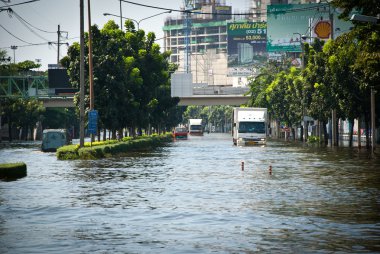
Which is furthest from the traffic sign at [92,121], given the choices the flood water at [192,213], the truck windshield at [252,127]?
the flood water at [192,213]

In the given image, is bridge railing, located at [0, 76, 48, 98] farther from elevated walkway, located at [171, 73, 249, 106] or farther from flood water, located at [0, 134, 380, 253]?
flood water, located at [0, 134, 380, 253]

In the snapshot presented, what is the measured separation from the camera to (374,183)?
32281 mm

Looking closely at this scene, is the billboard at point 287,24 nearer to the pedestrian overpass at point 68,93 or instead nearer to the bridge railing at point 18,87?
the pedestrian overpass at point 68,93

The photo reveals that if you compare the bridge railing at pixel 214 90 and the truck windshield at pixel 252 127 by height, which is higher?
the bridge railing at pixel 214 90

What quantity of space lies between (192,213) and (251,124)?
58143mm

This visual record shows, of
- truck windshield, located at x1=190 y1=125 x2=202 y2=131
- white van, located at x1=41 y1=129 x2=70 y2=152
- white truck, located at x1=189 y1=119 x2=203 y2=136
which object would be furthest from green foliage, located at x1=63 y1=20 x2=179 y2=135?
truck windshield, located at x1=190 y1=125 x2=202 y2=131

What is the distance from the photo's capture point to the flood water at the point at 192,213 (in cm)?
1620

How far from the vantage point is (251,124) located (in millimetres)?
79500

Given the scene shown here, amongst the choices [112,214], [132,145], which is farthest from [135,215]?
[132,145]

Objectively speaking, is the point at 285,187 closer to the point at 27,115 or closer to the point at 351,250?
the point at 351,250

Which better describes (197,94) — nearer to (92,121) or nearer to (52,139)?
(52,139)

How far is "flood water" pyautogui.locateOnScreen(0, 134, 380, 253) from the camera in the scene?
1620cm

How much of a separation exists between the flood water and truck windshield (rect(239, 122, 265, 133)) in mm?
41004

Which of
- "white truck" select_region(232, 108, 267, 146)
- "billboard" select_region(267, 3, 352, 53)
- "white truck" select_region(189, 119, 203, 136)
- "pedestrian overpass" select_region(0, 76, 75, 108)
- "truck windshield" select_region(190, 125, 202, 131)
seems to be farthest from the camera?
"truck windshield" select_region(190, 125, 202, 131)
